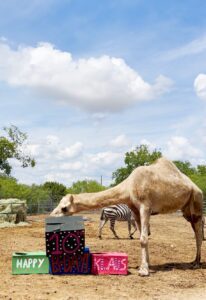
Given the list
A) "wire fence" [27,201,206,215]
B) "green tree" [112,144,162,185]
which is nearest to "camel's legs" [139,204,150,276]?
"wire fence" [27,201,206,215]

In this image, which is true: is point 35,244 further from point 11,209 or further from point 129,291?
point 11,209

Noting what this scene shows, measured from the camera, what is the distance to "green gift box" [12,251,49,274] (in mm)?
9539

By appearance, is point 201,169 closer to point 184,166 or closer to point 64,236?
point 184,166

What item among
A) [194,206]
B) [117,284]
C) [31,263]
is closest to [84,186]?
[194,206]

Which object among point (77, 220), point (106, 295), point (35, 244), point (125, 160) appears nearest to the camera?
point (106, 295)

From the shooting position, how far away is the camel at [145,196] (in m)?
10.4

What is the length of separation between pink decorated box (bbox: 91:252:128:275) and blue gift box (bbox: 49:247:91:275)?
13cm

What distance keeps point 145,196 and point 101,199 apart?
3.31ft

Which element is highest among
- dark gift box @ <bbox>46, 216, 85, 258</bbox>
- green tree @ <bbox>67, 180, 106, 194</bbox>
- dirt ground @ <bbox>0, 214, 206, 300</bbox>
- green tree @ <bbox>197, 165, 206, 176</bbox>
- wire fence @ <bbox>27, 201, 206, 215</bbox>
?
green tree @ <bbox>197, 165, 206, 176</bbox>

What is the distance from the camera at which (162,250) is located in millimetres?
13859

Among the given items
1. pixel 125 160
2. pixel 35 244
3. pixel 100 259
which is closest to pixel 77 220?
pixel 100 259

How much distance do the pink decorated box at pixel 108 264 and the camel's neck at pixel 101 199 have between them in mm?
1204

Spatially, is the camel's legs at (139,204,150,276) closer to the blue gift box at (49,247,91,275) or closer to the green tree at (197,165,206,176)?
the blue gift box at (49,247,91,275)

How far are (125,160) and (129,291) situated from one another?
70272mm
